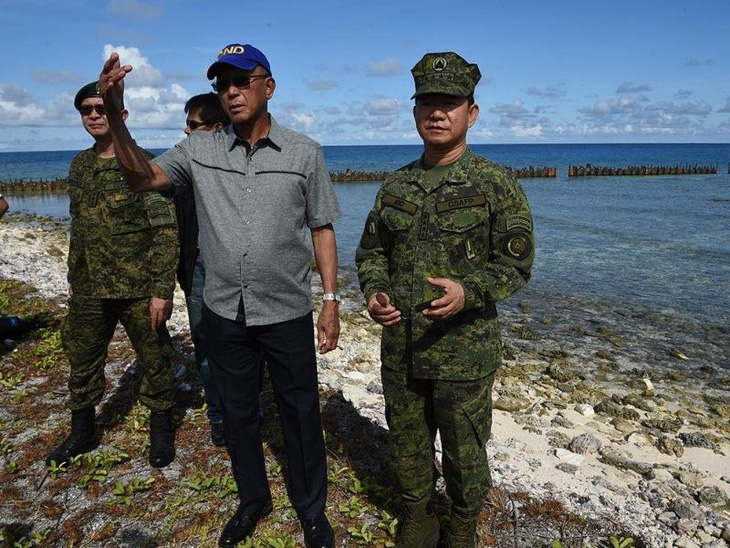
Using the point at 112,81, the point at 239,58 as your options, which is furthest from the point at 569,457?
the point at 112,81

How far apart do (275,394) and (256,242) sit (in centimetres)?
109

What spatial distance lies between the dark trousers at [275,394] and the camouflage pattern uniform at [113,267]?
3.47 ft

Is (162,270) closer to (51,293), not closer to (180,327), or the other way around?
(180,327)

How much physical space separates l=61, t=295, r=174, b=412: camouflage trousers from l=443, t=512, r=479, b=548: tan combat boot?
108 inches

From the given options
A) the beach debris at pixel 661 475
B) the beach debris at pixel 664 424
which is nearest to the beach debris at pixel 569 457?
the beach debris at pixel 661 475

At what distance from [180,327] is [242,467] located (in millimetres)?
5484

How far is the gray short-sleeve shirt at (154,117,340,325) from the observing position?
10.7ft

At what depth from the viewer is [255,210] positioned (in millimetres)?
3238

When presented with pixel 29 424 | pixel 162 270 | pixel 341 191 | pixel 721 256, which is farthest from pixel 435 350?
pixel 341 191

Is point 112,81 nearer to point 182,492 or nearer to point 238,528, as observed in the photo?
point 238,528

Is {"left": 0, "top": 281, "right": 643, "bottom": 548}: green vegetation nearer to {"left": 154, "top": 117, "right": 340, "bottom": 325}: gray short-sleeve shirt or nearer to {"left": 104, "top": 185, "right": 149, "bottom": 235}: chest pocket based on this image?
{"left": 154, "top": 117, "right": 340, "bottom": 325}: gray short-sleeve shirt

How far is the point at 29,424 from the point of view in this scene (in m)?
5.33

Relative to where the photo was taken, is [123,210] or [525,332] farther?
[525,332]

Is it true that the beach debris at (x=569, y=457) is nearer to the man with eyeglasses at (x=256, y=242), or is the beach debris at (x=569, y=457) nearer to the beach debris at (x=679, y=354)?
the man with eyeglasses at (x=256, y=242)
